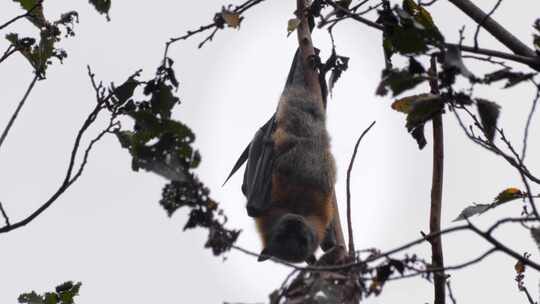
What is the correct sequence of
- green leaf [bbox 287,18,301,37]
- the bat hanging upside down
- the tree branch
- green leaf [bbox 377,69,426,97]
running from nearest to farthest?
1. green leaf [bbox 377,69,426,97]
2. the tree branch
3. green leaf [bbox 287,18,301,37]
4. the bat hanging upside down

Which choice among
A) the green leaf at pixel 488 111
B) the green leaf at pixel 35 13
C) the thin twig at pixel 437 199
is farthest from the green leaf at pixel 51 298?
the green leaf at pixel 488 111

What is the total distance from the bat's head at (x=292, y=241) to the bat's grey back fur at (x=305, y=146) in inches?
34.6

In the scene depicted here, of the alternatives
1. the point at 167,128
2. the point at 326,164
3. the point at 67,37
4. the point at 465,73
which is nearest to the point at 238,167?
the point at 326,164

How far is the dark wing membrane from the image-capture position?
35.1ft

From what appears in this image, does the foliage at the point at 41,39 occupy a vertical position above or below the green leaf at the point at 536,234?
above

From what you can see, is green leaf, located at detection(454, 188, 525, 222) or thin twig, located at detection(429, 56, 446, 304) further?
green leaf, located at detection(454, 188, 525, 222)

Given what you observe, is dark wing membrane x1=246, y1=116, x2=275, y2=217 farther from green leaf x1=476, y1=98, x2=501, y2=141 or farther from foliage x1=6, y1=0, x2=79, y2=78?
green leaf x1=476, y1=98, x2=501, y2=141

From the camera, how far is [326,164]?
1084 cm

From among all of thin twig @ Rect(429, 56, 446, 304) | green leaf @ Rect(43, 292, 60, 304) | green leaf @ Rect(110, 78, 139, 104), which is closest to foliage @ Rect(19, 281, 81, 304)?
green leaf @ Rect(43, 292, 60, 304)

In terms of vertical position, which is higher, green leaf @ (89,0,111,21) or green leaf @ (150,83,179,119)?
green leaf @ (89,0,111,21)

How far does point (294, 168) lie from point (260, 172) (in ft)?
1.86

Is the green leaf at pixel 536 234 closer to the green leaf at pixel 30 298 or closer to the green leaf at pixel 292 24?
the green leaf at pixel 292 24

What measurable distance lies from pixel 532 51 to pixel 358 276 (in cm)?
210

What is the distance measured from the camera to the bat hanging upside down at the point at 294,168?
10672mm
